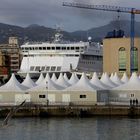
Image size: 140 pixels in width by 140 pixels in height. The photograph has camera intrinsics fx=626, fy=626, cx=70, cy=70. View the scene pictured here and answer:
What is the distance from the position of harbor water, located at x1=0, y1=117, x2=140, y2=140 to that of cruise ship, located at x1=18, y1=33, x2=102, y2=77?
53009mm

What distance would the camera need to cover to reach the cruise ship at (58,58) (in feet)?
→ 356

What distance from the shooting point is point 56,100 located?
198 feet

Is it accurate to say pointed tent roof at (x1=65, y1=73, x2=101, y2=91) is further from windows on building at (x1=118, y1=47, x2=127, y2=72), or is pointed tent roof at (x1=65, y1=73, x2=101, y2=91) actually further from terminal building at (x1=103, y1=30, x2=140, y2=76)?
windows on building at (x1=118, y1=47, x2=127, y2=72)

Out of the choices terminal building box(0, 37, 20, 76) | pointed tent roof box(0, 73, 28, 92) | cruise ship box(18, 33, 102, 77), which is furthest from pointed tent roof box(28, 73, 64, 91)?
terminal building box(0, 37, 20, 76)

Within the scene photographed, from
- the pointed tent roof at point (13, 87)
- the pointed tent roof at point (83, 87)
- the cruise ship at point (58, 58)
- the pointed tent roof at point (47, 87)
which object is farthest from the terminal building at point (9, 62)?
the pointed tent roof at point (83, 87)

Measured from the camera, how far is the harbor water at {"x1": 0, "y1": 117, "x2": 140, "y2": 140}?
42.1 m

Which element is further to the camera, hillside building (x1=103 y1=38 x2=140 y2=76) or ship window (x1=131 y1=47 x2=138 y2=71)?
hillside building (x1=103 y1=38 x2=140 y2=76)

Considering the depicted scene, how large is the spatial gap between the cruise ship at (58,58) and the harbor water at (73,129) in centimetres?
5301

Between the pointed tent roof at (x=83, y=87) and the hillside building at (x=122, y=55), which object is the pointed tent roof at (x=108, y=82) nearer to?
the pointed tent roof at (x=83, y=87)

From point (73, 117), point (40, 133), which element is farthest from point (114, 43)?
point (40, 133)

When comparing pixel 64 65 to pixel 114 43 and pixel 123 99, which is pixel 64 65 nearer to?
pixel 114 43

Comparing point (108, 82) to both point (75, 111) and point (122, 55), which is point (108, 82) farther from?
point (122, 55)

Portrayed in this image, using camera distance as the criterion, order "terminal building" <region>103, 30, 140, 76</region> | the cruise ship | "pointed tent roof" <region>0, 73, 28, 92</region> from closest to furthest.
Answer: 1. "pointed tent roof" <region>0, 73, 28, 92</region>
2. "terminal building" <region>103, 30, 140, 76</region>
3. the cruise ship

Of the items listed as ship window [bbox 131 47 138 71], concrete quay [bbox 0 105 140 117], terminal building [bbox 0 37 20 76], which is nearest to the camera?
concrete quay [bbox 0 105 140 117]
